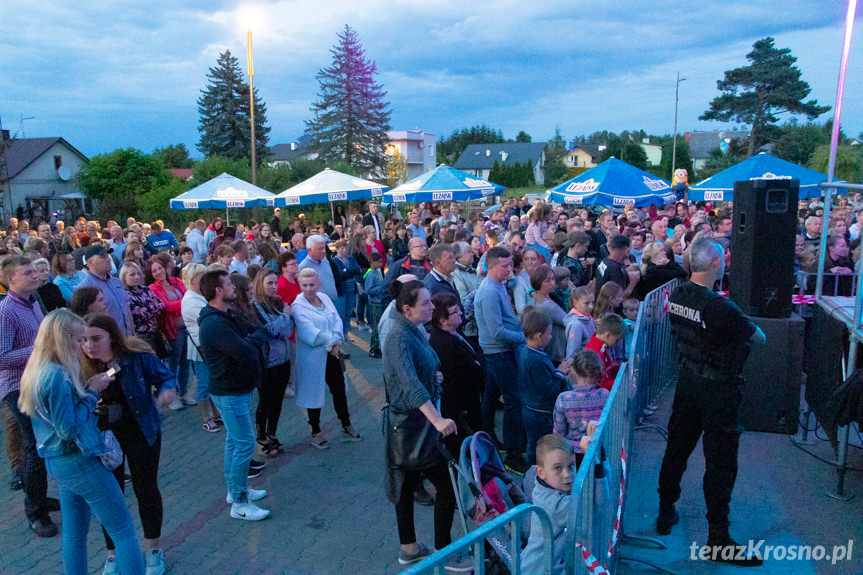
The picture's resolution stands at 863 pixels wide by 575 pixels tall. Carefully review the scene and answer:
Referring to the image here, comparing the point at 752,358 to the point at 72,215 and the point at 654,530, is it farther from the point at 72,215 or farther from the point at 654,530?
the point at 72,215

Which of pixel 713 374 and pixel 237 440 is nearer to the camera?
pixel 713 374

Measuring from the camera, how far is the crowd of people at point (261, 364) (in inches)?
138

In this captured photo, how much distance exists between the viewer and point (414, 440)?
3822mm

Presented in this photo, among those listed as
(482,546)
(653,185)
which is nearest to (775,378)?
(482,546)

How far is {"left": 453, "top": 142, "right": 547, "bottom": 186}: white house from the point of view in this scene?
9081 centimetres

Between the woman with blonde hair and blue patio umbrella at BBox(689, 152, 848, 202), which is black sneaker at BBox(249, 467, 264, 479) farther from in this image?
blue patio umbrella at BBox(689, 152, 848, 202)

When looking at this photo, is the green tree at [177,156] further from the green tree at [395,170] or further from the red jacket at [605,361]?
the red jacket at [605,361]

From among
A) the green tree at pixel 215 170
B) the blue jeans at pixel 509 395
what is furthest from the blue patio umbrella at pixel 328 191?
the green tree at pixel 215 170

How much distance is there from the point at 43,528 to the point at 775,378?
6.28 m

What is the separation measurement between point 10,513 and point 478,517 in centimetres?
401

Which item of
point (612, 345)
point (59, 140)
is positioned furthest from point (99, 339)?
point (59, 140)

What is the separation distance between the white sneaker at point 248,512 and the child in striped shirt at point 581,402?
2.38 meters

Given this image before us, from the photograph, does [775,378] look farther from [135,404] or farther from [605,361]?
[135,404]

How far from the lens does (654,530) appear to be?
14.3 ft
